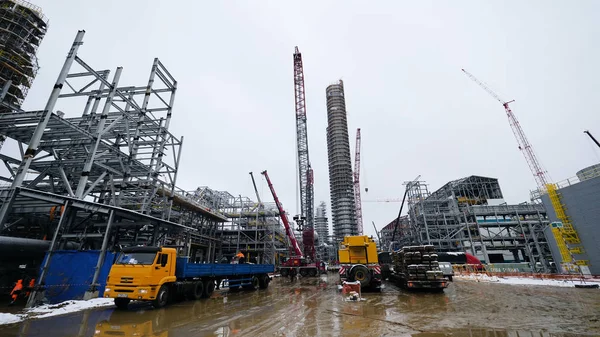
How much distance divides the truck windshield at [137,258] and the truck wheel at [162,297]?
1.48 metres

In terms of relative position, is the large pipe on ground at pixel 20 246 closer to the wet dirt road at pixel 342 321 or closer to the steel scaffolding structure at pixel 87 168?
the steel scaffolding structure at pixel 87 168

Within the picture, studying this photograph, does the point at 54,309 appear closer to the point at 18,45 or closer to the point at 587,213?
the point at 18,45

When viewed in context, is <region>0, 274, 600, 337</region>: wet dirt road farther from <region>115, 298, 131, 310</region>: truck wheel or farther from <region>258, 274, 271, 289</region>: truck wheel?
<region>258, 274, 271, 289</region>: truck wheel

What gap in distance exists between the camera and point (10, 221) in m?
20.8

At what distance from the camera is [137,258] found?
12.0m

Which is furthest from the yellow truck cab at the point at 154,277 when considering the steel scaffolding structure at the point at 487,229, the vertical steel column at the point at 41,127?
the steel scaffolding structure at the point at 487,229

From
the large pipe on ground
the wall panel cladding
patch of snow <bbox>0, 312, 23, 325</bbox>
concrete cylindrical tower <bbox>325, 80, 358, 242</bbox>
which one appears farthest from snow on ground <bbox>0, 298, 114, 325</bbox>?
concrete cylindrical tower <bbox>325, 80, 358, 242</bbox>

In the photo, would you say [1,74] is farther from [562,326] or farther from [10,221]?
[562,326]

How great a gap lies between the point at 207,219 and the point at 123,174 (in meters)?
20.6

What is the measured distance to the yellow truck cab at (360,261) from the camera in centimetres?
1795

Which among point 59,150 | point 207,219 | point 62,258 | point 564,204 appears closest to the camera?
point 62,258

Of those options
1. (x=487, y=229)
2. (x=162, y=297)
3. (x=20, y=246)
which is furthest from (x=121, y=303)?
(x=487, y=229)

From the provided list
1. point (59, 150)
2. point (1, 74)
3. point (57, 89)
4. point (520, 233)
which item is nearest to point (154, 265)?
point (57, 89)

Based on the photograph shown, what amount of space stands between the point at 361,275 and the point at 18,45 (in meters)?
55.7
